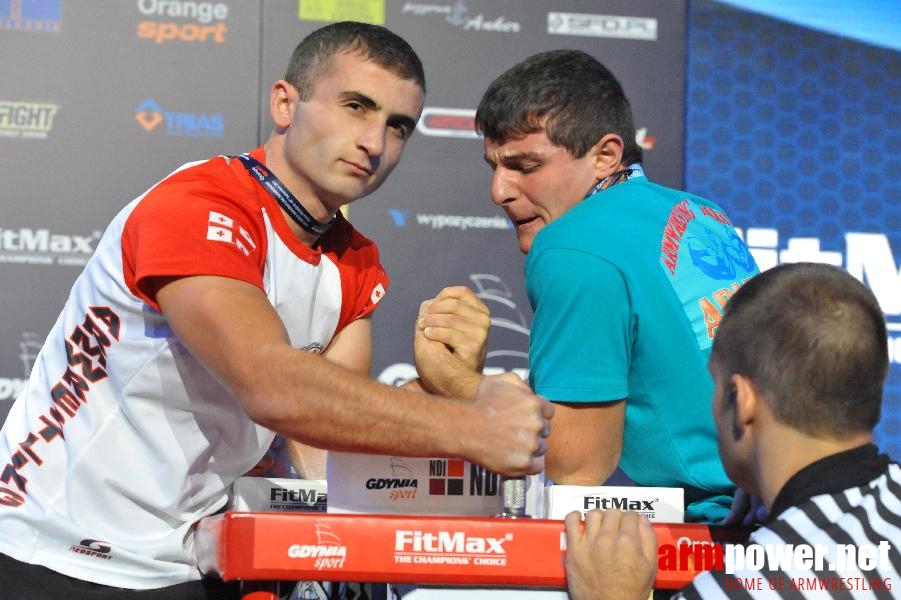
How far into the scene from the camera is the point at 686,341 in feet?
6.62

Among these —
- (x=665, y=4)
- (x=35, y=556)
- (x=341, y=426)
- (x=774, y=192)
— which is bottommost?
(x=35, y=556)

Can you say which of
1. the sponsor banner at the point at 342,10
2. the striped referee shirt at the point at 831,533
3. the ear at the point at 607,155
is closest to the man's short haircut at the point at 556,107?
the ear at the point at 607,155

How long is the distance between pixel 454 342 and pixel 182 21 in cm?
294

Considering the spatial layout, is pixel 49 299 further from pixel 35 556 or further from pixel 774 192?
pixel 774 192

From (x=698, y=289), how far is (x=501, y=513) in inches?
27.4

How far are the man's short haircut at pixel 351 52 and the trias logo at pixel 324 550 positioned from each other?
41.7 inches

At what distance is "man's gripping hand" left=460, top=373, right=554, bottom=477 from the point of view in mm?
1512

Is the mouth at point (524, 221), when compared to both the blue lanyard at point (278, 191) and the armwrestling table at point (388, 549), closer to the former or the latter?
the blue lanyard at point (278, 191)

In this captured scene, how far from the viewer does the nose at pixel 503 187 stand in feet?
8.30

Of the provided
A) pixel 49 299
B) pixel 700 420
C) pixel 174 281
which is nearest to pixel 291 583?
pixel 174 281

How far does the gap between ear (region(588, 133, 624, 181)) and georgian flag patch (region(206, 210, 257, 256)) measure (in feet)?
3.11

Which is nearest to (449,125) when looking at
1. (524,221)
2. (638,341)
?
(524,221)

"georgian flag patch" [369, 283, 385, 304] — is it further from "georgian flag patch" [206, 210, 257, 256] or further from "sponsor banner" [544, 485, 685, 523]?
"sponsor banner" [544, 485, 685, 523]

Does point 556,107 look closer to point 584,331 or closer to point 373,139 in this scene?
point 373,139
